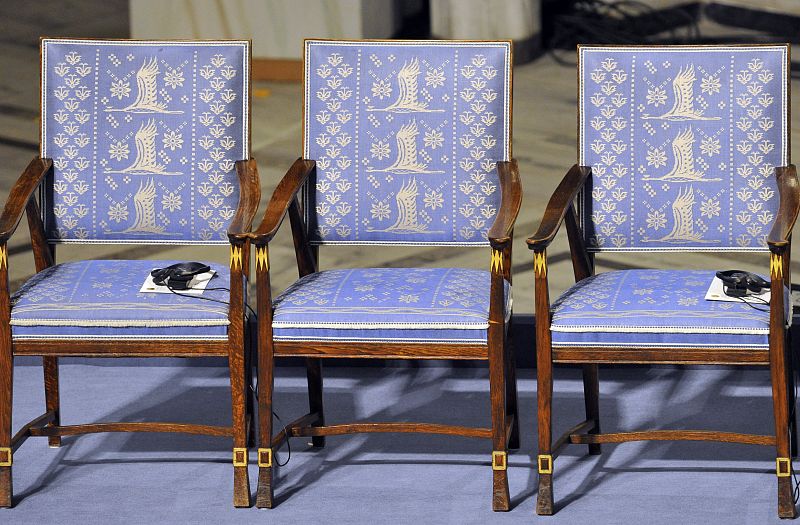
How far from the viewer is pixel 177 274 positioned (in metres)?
4.01

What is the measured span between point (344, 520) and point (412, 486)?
24cm

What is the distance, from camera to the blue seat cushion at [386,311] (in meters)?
3.81

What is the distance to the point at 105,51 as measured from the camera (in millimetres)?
4281

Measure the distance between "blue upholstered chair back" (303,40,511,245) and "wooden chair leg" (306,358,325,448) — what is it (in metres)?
0.35

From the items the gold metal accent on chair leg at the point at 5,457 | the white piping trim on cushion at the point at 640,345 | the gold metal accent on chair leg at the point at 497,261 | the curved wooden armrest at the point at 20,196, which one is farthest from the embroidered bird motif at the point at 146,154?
the white piping trim on cushion at the point at 640,345

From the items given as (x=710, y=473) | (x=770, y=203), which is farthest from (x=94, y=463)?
(x=770, y=203)

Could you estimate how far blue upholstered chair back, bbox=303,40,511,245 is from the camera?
421 cm

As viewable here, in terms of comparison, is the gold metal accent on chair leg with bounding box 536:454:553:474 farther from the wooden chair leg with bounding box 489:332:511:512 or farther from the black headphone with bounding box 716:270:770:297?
the black headphone with bounding box 716:270:770:297

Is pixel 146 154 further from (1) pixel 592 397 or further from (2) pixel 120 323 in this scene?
(1) pixel 592 397

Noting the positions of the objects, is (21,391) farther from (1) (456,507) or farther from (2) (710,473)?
(2) (710,473)

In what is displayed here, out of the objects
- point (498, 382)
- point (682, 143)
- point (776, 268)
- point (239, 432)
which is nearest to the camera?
point (776, 268)

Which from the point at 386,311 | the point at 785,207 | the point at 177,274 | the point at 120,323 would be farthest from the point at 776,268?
the point at 120,323

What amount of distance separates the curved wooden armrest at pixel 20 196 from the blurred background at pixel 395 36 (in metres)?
1.30

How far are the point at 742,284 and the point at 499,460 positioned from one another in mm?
689
